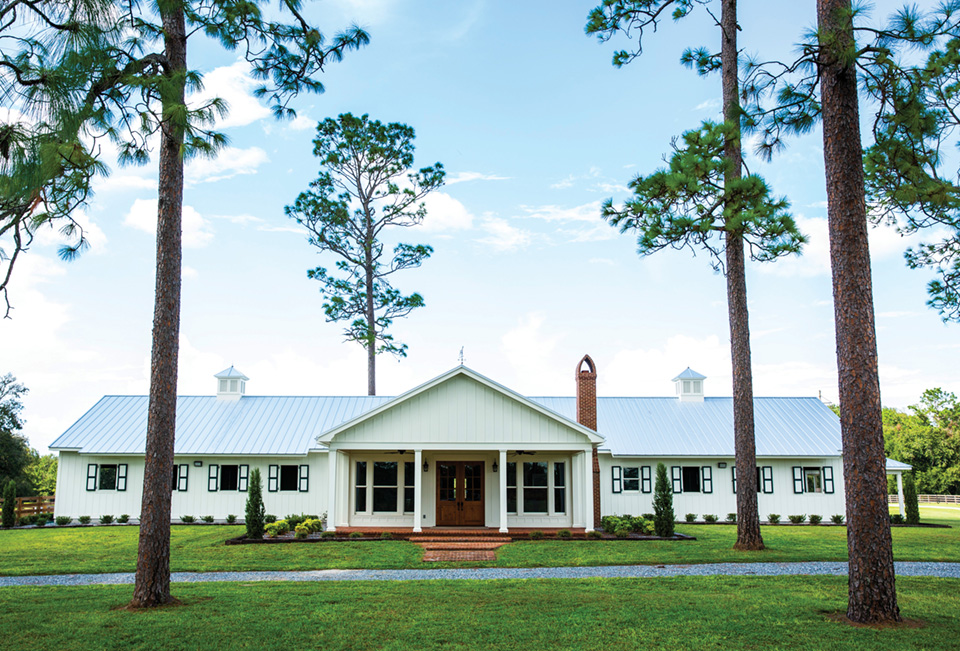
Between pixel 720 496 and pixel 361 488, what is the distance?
12041mm

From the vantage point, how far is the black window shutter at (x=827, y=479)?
24.5m

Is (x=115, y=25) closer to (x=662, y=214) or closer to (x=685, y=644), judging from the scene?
(x=685, y=644)

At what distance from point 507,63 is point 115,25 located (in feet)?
52.2

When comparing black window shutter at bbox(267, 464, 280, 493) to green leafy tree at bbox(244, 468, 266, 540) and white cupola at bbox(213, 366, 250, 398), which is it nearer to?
white cupola at bbox(213, 366, 250, 398)

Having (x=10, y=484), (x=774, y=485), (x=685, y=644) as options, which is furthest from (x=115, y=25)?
(x=774, y=485)

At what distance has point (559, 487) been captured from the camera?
20.6 meters

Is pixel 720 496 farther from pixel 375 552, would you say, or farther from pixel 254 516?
pixel 254 516

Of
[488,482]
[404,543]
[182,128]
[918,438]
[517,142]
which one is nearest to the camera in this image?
[182,128]

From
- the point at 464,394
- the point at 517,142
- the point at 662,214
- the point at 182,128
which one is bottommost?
the point at 464,394

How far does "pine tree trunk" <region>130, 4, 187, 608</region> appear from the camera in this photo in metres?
9.09

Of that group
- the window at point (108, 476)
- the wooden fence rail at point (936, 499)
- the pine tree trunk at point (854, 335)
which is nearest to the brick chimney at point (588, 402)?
the pine tree trunk at point (854, 335)

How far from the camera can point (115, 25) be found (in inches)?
243

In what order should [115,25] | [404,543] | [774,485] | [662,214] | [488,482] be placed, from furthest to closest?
[774,485], [488,482], [404,543], [662,214], [115,25]

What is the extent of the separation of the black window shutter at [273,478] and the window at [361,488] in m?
4.61
